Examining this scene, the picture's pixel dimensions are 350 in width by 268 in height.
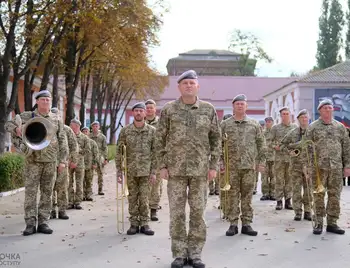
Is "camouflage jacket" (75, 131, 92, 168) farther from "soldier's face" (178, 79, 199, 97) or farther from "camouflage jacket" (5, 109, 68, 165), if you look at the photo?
"soldier's face" (178, 79, 199, 97)

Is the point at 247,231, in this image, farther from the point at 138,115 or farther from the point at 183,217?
the point at 138,115

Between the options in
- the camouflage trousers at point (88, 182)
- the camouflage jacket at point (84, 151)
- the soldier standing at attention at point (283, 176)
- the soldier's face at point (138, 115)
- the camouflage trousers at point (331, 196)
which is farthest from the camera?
the camouflage trousers at point (88, 182)

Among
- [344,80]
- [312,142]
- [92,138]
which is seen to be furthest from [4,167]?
[344,80]

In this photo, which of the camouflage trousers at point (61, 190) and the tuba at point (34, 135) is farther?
the camouflage trousers at point (61, 190)

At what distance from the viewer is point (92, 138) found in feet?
49.0

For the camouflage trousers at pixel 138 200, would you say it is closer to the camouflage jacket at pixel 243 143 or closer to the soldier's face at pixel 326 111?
the camouflage jacket at pixel 243 143

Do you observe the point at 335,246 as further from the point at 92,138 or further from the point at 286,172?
the point at 92,138

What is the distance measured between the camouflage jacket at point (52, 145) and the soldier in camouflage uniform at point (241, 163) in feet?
8.70

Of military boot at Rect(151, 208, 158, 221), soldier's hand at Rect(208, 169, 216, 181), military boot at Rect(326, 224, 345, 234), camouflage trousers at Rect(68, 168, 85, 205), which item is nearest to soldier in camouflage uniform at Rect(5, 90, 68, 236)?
military boot at Rect(151, 208, 158, 221)

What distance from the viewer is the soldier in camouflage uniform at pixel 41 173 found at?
8469mm

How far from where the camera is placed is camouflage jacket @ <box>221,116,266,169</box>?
8508 mm

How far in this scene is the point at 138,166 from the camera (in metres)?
8.67

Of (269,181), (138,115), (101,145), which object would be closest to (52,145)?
(138,115)

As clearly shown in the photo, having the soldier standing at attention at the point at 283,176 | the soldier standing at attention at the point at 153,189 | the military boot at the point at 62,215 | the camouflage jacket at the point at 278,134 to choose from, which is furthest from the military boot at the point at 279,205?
the military boot at the point at 62,215
